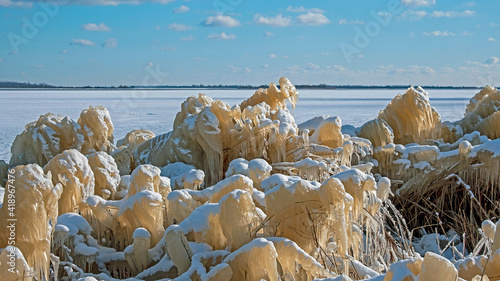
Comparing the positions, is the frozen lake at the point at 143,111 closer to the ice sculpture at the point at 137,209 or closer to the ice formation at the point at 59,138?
the ice formation at the point at 59,138

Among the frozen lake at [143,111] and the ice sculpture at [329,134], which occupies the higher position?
the ice sculpture at [329,134]

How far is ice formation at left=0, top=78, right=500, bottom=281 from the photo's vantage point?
10.2 ft

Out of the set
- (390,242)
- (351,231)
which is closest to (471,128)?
(390,242)

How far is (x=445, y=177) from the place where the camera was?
6926mm

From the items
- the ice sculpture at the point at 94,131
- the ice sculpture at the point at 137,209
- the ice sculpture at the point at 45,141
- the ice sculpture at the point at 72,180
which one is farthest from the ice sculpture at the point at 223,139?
the ice sculpture at the point at 137,209

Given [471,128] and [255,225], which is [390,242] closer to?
[255,225]

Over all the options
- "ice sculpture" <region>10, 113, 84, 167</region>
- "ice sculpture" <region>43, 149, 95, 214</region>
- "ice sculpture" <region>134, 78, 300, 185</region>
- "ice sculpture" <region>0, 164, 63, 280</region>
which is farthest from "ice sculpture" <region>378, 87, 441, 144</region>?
"ice sculpture" <region>0, 164, 63, 280</region>

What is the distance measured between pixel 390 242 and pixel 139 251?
71.8 inches

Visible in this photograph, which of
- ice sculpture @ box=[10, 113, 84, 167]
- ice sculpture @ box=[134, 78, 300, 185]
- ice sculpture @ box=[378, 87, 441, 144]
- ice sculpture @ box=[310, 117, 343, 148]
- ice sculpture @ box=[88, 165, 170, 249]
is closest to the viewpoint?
ice sculpture @ box=[88, 165, 170, 249]

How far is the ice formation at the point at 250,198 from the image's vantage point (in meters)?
3.12

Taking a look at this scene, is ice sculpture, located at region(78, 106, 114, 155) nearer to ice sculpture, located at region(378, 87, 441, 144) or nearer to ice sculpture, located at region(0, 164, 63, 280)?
ice sculpture, located at region(0, 164, 63, 280)

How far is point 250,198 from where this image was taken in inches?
130

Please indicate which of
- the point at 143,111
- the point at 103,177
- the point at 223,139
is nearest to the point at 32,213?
the point at 103,177

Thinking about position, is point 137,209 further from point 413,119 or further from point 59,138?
point 413,119
